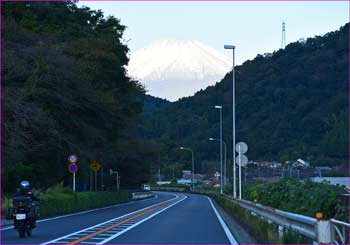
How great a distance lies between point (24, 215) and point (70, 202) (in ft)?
61.8

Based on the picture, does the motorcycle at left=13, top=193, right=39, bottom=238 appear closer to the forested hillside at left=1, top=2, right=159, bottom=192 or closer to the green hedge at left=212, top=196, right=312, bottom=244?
the green hedge at left=212, top=196, right=312, bottom=244

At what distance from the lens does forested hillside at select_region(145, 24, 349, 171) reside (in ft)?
218

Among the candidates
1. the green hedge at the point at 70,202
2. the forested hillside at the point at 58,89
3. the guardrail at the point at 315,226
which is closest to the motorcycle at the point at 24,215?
the guardrail at the point at 315,226

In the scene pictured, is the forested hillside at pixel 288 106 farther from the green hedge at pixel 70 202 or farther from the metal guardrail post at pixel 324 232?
the metal guardrail post at pixel 324 232

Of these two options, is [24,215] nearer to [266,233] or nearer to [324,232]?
[266,233]

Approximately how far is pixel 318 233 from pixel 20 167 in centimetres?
3326

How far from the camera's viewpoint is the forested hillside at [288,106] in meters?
66.5

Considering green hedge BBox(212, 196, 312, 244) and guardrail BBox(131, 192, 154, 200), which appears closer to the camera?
green hedge BBox(212, 196, 312, 244)

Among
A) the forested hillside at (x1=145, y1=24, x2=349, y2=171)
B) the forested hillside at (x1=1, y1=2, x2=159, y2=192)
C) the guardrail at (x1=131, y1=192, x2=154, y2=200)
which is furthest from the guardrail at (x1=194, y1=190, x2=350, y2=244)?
the guardrail at (x1=131, y1=192, x2=154, y2=200)

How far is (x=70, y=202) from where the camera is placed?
39844 mm

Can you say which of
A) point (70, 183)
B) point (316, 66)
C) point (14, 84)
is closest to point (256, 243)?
point (14, 84)

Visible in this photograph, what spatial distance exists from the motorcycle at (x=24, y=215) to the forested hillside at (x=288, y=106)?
35397 mm

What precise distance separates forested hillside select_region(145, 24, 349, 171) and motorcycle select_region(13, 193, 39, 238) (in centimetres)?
3540

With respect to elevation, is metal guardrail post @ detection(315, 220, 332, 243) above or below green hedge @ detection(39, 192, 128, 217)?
above
